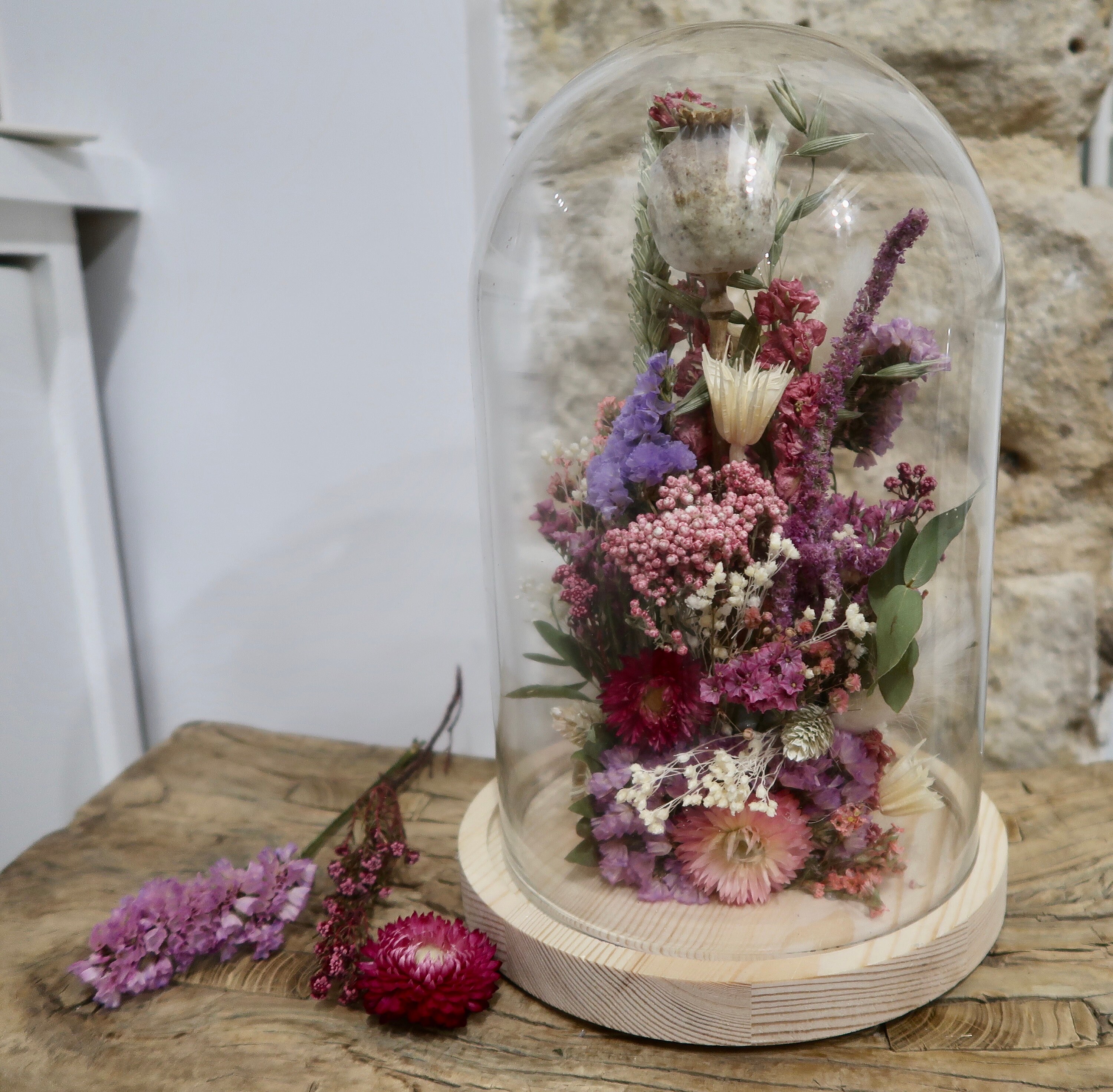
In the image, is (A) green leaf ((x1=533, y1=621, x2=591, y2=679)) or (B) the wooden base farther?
(A) green leaf ((x1=533, y1=621, x2=591, y2=679))

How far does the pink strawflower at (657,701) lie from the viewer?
59 cm

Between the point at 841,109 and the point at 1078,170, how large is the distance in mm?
443

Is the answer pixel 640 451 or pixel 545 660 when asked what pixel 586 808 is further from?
pixel 640 451

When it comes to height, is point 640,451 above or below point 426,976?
above

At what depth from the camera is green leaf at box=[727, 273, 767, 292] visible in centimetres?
58

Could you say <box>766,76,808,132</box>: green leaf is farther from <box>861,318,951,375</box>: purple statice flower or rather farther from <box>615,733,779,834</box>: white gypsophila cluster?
<box>615,733,779,834</box>: white gypsophila cluster

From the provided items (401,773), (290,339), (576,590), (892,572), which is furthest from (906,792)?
(290,339)

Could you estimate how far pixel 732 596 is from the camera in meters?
0.56

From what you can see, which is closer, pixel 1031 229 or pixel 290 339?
pixel 1031 229

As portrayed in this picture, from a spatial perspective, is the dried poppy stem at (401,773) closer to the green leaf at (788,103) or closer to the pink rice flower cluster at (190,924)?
the pink rice flower cluster at (190,924)

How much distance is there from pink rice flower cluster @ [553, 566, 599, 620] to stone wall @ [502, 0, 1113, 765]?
49cm

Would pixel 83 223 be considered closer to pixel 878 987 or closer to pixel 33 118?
pixel 33 118

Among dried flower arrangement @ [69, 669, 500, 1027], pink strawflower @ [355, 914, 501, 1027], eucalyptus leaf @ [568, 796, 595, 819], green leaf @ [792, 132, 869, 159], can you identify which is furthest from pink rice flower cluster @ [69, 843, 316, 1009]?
green leaf @ [792, 132, 869, 159]

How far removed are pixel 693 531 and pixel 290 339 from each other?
2.01 feet
